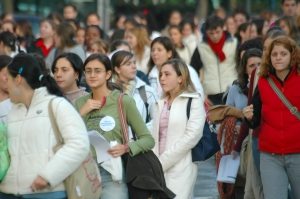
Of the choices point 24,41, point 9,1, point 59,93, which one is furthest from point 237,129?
point 9,1

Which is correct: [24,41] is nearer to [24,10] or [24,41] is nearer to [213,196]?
[213,196]

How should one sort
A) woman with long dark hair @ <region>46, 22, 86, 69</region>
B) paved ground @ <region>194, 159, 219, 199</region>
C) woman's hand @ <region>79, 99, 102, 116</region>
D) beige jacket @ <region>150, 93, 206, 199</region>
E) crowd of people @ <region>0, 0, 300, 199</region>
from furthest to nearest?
woman with long dark hair @ <region>46, 22, 86, 69</region>
paved ground @ <region>194, 159, 219, 199</region>
beige jacket @ <region>150, 93, 206, 199</region>
woman's hand @ <region>79, 99, 102, 116</region>
crowd of people @ <region>0, 0, 300, 199</region>

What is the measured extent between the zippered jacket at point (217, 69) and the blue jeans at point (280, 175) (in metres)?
5.21

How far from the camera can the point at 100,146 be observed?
6773mm

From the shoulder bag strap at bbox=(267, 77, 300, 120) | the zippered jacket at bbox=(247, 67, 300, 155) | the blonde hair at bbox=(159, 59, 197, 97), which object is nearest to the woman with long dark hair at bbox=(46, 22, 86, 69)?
the blonde hair at bbox=(159, 59, 197, 97)

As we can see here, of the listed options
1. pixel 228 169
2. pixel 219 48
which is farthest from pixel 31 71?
pixel 219 48

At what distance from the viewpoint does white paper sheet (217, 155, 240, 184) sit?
28.0 ft

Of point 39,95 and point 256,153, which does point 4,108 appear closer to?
point 39,95

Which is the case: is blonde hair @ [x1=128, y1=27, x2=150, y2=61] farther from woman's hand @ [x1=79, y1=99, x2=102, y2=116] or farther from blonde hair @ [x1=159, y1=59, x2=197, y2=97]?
woman's hand @ [x1=79, y1=99, x2=102, y2=116]

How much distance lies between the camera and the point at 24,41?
16938mm

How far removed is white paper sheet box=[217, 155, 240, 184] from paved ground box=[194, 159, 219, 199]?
5.68ft

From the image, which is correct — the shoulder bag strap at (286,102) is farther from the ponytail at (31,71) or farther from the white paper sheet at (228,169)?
the ponytail at (31,71)

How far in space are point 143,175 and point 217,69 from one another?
6226mm

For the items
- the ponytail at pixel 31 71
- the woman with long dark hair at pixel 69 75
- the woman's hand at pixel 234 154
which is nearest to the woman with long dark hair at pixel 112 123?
the woman with long dark hair at pixel 69 75
